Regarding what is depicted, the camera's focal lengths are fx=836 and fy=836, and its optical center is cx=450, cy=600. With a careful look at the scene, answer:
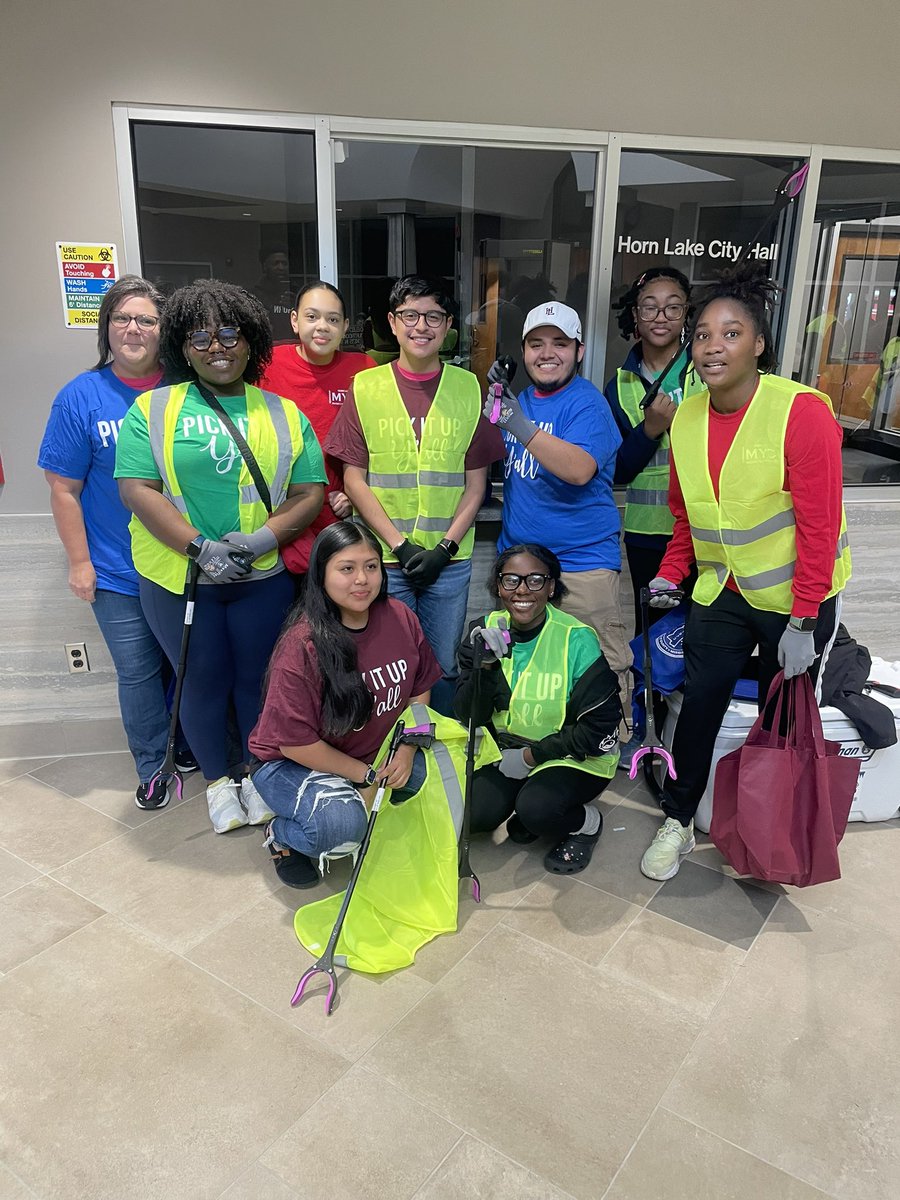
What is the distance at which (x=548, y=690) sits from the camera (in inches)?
96.2

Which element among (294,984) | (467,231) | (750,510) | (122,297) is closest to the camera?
(294,984)

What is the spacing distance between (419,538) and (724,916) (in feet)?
4.58

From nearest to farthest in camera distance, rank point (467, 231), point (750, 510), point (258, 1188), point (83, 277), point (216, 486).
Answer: point (258, 1188) → point (750, 510) → point (216, 486) → point (83, 277) → point (467, 231)

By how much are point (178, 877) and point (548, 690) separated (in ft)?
3.96

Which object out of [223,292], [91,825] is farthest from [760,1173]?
[223,292]

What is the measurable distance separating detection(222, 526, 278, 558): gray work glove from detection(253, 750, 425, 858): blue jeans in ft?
1.96

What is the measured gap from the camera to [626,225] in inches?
123

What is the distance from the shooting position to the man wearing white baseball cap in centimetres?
249

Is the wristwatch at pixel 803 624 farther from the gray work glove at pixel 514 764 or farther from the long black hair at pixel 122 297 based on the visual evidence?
the long black hair at pixel 122 297

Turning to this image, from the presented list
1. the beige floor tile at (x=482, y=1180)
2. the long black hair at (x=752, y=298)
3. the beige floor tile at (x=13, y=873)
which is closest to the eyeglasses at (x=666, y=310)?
the long black hair at (x=752, y=298)

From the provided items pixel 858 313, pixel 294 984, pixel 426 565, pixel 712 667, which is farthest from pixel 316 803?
pixel 858 313

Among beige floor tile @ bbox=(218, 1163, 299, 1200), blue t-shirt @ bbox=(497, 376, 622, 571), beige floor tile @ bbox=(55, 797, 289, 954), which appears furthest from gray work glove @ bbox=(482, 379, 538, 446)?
beige floor tile @ bbox=(218, 1163, 299, 1200)

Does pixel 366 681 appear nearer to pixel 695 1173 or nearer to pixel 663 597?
pixel 663 597

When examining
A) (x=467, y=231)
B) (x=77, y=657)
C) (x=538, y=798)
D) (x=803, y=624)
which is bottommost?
(x=538, y=798)
